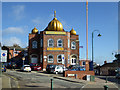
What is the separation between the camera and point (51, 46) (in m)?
42.6

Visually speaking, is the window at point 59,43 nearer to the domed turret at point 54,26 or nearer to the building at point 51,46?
the building at point 51,46

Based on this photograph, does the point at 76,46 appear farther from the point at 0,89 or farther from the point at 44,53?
the point at 0,89

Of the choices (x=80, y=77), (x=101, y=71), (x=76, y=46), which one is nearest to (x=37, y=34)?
(x=76, y=46)

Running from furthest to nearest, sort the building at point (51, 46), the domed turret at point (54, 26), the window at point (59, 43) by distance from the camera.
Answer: the domed turret at point (54, 26), the window at point (59, 43), the building at point (51, 46)

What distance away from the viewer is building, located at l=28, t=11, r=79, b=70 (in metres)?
42.4

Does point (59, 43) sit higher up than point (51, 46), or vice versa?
point (59, 43)

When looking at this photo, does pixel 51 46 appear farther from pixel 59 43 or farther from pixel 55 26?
pixel 55 26

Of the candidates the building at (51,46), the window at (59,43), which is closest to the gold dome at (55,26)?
the building at (51,46)

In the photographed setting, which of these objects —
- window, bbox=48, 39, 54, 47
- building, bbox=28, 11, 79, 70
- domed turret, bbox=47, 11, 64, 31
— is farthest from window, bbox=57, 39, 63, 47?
domed turret, bbox=47, 11, 64, 31

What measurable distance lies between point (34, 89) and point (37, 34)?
103 feet

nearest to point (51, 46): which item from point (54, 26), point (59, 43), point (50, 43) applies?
point (50, 43)

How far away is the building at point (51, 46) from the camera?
42.4m

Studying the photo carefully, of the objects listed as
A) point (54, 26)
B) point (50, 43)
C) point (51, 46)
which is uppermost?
point (54, 26)

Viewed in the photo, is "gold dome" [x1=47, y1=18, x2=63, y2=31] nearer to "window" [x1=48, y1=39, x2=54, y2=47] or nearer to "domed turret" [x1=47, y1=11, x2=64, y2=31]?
"domed turret" [x1=47, y1=11, x2=64, y2=31]
